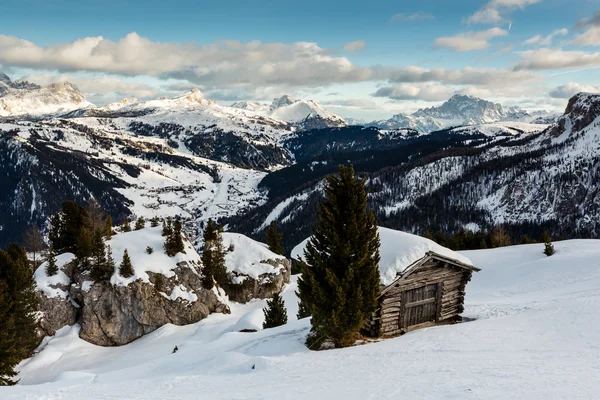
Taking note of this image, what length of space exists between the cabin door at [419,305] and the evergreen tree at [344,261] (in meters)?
5.55

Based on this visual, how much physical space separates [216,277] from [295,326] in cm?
2567

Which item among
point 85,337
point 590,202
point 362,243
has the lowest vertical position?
point 85,337

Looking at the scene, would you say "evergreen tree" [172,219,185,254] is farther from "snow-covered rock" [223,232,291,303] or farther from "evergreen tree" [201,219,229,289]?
"snow-covered rock" [223,232,291,303]

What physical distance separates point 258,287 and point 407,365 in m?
39.4

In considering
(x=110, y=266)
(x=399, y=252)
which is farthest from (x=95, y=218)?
(x=399, y=252)

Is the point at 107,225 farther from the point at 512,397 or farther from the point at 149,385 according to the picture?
the point at 512,397

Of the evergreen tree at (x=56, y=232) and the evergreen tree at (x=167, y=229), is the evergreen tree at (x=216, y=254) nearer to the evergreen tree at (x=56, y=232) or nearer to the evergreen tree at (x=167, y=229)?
the evergreen tree at (x=167, y=229)

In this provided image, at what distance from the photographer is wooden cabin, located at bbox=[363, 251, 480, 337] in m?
24.3

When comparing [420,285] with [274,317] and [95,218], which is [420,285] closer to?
[274,317]

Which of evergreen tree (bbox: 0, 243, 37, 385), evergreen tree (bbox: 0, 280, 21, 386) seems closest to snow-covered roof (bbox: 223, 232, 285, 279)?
evergreen tree (bbox: 0, 243, 37, 385)

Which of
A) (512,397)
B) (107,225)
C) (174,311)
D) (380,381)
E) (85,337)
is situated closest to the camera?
(512,397)

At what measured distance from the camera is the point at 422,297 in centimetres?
2612

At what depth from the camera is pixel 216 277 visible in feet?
167

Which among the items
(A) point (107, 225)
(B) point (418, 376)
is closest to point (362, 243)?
(B) point (418, 376)
